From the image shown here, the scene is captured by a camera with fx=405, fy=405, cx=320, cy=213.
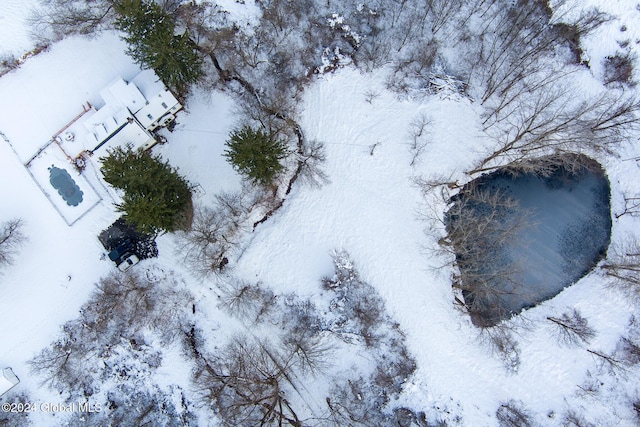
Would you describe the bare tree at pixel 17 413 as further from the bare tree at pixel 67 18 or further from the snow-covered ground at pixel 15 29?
the bare tree at pixel 67 18

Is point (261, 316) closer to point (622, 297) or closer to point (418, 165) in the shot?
point (418, 165)

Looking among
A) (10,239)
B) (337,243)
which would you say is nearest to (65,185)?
(10,239)

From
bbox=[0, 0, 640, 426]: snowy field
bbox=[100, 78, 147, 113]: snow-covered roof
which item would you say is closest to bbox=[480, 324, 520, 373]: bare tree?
bbox=[0, 0, 640, 426]: snowy field

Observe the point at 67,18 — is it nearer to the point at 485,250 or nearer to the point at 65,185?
the point at 65,185

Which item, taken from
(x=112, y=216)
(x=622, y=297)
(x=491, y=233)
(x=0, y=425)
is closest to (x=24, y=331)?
(x=0, y=425)

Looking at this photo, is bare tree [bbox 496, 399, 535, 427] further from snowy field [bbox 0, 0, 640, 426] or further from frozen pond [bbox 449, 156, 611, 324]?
frozen pond [bbox 449, 156, 611, 324]

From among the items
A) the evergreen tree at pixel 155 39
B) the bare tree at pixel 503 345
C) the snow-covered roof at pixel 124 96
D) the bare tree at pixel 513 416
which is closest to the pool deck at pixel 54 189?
the snow-covered roof at pixel 124 96

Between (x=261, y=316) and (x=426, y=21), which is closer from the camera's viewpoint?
(x=261, y=316)

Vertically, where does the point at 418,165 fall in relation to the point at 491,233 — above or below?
→ above
